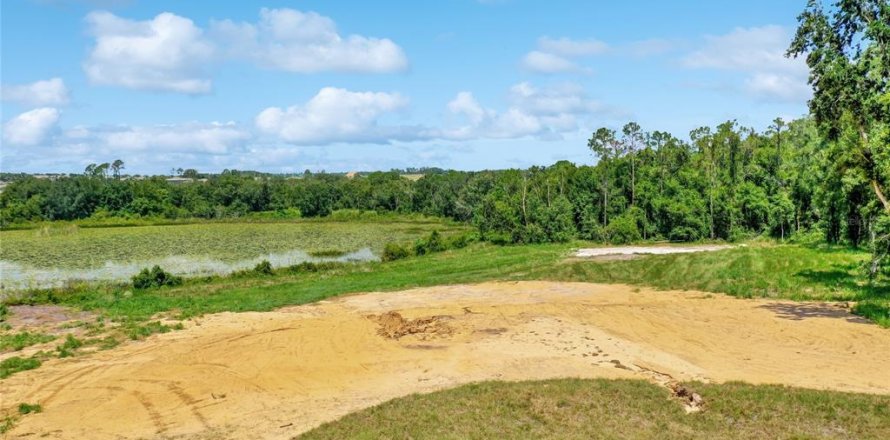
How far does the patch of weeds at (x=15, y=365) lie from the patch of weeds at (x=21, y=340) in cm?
221

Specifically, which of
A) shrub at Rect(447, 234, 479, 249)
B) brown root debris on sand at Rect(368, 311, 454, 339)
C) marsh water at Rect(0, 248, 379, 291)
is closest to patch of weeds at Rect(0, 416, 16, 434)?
brown root debris on sand at Rect(368, 311, 454, 339)

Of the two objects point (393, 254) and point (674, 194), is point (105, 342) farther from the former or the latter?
point (674, 194)

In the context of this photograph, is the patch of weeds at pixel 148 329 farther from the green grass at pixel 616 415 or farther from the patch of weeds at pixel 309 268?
the patch of weeds at pixel 309 268

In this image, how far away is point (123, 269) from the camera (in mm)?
54000

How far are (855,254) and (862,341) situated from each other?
1942 cm

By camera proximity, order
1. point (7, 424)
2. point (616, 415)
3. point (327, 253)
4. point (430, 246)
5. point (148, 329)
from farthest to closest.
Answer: point (327, 253) → point (430, 246) → point (148, 329) → point (7, 424) → point (616, 415)

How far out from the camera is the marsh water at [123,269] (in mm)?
45812

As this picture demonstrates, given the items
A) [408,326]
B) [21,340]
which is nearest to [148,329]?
[21,340]

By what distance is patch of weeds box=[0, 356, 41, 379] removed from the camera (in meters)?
18.8

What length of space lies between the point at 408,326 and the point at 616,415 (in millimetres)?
11082

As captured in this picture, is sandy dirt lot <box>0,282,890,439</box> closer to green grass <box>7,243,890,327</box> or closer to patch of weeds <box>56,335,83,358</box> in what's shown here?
patch of weeds <box>56,335,83,358</box>

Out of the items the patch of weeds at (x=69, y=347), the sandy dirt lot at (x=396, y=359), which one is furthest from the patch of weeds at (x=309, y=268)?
the patch of weeds at (x=69, y=347)

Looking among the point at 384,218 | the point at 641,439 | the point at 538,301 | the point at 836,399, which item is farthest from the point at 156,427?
the point at 384,218

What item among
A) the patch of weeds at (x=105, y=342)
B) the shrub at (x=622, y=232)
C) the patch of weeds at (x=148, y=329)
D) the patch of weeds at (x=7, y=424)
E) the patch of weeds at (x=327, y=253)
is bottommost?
the patch of weeds at (x=327, y=253)
